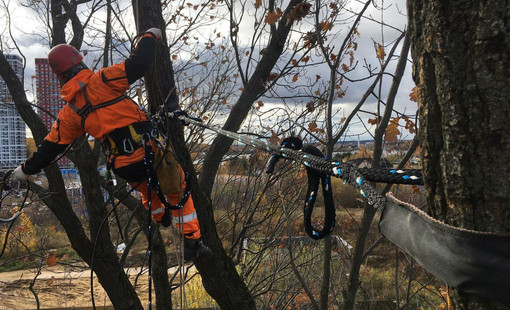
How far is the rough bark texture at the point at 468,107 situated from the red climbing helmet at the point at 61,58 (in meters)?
2.87

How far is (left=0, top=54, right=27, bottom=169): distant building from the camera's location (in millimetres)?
5355

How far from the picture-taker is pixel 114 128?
9.46ft

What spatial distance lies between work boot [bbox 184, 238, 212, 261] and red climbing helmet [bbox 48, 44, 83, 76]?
1650 millimetres

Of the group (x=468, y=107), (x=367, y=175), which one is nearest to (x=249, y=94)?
(x=367, y=175)

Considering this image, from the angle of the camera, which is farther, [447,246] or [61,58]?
[61,58]

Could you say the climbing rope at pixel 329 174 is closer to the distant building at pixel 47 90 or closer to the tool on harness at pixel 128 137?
the tool on harness at pixel 128 137

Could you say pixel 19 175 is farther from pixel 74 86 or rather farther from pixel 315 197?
pixel 315 197

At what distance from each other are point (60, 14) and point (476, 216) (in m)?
4.95

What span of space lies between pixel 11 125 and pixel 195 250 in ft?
26.4

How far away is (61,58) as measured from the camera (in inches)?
118

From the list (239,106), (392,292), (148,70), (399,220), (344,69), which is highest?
(344,69)

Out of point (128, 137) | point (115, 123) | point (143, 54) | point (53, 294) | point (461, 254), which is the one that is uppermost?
point (143, 54)

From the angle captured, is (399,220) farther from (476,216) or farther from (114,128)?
(114,128)

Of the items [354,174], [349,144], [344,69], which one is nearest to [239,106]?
[344,69]
